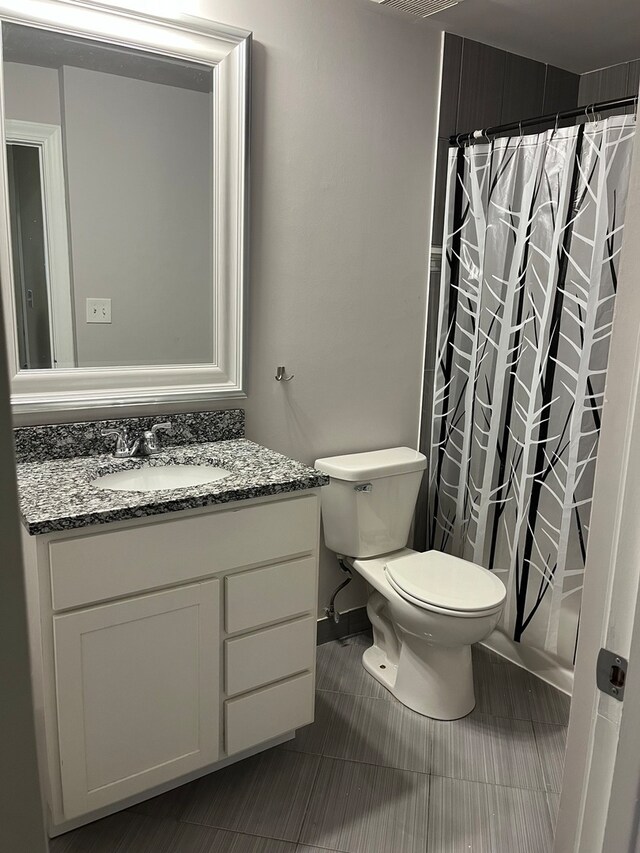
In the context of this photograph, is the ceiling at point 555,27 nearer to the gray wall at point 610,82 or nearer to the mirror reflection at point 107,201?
the gray wall at point 610,82

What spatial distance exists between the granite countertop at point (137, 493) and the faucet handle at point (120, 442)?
25 mm

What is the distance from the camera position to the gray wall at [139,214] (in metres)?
1.90

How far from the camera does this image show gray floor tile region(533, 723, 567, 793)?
1.96m

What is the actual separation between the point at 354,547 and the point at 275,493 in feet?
2.44

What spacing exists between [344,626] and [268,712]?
32.9 inches

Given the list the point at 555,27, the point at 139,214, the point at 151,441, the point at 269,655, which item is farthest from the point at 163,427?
the point at 555,27

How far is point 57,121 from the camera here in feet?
6.01

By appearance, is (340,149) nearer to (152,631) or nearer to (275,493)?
(275,493)

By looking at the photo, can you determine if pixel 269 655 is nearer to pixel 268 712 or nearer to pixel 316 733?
pixel 268 712

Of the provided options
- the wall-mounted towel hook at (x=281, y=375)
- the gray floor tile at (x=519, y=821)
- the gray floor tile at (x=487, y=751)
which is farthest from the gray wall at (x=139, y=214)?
the gray floor tile at (x=519, y=821)

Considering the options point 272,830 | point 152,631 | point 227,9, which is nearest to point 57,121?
point 227,9

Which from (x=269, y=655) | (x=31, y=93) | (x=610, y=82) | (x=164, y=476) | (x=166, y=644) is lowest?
(x=269, y=655)

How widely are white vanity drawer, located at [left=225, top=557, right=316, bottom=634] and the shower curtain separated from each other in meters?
0.92

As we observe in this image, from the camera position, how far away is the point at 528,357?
234cm
